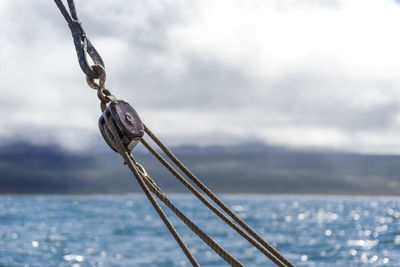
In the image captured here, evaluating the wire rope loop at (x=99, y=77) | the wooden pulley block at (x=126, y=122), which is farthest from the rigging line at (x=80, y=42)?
the wooden pulley block at (x=126, y=122)

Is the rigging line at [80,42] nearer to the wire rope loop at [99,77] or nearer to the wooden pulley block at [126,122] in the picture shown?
the wire rope loop at [99,77]

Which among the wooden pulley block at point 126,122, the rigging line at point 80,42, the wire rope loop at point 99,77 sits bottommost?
the wooden pulley block at point 126,122

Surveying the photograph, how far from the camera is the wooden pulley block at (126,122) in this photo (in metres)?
4.54

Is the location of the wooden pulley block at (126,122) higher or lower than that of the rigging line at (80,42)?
lower

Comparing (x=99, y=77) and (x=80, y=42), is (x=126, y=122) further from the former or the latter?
(x=80, y=42)

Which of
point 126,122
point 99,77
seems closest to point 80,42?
point 99,77

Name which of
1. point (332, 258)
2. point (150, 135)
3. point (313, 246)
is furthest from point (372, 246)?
point (150, 135)

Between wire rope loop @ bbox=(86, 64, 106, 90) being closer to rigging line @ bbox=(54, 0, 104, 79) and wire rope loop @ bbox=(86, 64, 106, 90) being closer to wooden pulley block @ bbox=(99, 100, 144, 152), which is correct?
rigging line @ bbox=(54, 0, 104, 79)

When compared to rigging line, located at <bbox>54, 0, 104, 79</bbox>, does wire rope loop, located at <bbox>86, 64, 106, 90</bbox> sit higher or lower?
lower

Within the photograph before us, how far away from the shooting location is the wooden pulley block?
179 inches

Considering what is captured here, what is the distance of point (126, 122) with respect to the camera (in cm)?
455

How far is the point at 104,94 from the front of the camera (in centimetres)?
472

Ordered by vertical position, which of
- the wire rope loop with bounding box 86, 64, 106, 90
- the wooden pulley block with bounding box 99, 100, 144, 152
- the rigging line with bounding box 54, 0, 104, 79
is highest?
the rigging line with bounding box 54, 0, 104, 79

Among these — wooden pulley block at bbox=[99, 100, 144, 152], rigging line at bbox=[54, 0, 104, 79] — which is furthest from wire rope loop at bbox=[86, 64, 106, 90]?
wooden pulley block at bbox=[99, 100, 144, 152]
